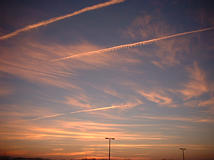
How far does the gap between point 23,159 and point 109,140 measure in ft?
157

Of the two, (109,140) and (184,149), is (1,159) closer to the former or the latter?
(109,140)

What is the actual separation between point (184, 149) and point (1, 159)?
8270 cm

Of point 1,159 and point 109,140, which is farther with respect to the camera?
point 109,140

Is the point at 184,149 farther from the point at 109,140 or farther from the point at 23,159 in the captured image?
the point at 23,159

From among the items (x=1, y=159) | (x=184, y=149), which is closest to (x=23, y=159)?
(x=1, y=159)

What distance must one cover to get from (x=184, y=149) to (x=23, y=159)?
248 ft

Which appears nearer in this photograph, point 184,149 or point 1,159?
point 1,159

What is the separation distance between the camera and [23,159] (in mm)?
167625

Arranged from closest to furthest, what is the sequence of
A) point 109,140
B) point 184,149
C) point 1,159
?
point 1,159, point 109,140, point 184,149

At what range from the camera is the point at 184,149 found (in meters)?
163

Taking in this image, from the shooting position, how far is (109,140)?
14538cm

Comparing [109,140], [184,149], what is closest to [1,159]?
[109,140]

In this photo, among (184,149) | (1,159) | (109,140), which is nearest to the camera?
(1,159)

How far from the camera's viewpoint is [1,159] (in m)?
124
